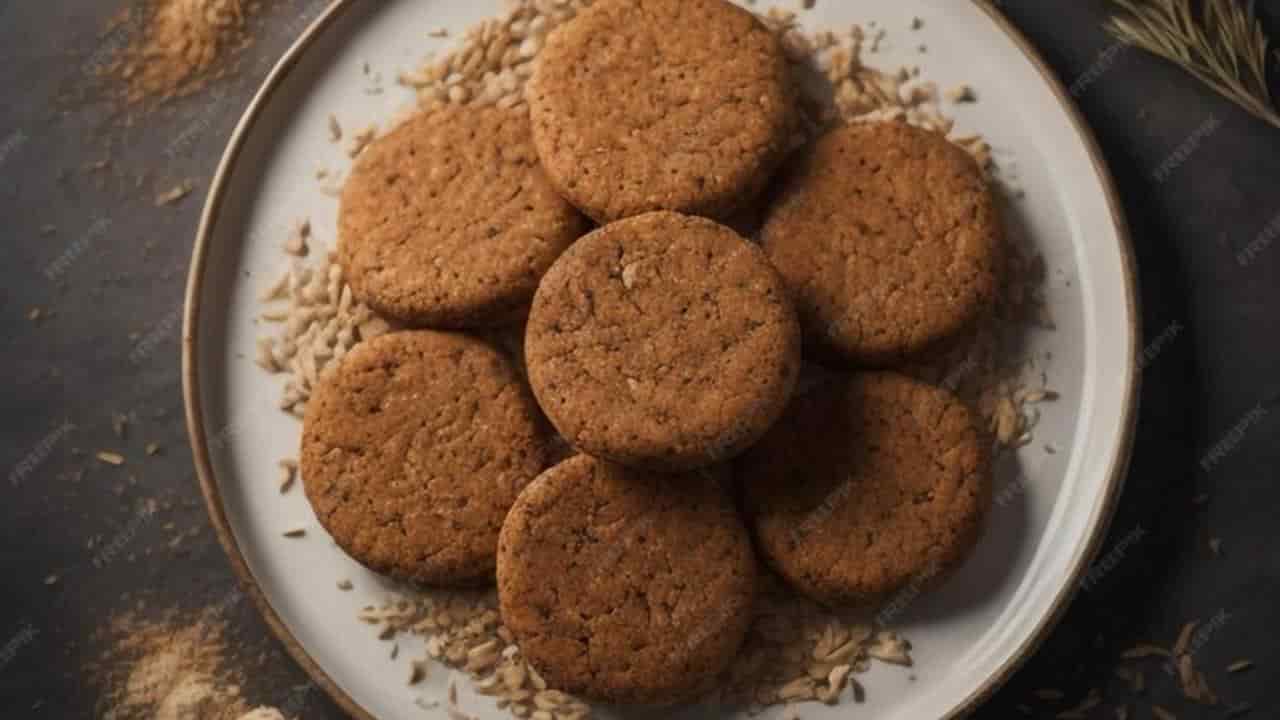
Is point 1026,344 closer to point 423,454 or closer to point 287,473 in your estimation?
point 423,454

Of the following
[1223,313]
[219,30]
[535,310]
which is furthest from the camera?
[219,30]

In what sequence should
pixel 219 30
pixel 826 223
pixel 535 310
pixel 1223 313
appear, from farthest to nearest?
pixel 219 30
pixel 1223 313
pixel 826 223
pixel 535 310

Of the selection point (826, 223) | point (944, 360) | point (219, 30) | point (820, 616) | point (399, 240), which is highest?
point (219, 30)

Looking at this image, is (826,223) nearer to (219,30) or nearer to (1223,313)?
(1223,313)

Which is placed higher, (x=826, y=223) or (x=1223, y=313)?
(x=826, y=223)

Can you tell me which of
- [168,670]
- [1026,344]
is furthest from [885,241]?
[168,670]

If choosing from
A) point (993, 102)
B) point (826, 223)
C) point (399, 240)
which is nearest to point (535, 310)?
point (399, 240)

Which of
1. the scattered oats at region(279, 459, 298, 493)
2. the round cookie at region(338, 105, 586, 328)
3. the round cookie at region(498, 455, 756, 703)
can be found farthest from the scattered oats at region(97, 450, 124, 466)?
the round cookie at region(498, 455, 756, 703)
